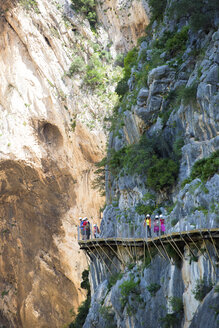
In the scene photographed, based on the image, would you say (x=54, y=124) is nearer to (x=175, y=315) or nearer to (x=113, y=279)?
(x=113, y=279)

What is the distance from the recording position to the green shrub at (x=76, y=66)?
4806 cm

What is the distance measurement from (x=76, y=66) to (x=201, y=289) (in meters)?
31.5

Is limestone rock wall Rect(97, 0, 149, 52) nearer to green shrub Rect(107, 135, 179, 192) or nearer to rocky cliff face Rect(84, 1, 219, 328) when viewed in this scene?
rocky cliff face Rect(84, 1, 219, 328)

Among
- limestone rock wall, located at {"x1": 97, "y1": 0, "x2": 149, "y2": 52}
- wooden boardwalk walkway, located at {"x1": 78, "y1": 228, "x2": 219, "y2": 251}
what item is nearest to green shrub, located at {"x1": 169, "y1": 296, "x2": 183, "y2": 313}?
wooden boardwalk walkway, located at {"x1": 78, "y1": 228, "x2": 219, "y2": 251}

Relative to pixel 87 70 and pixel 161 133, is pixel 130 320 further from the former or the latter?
pixel 87 70

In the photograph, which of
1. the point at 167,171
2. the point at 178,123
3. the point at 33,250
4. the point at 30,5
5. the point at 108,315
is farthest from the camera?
the point at 33,250

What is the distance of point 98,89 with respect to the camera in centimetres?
4850

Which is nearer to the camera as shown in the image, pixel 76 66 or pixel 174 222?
pixel 174 222

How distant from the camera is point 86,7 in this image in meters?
50.4

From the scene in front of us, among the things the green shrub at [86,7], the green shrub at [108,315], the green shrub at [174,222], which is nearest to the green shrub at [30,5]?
the green shrub at [86,7]

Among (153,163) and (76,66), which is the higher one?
(76,66)

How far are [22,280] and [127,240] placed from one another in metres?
28.5

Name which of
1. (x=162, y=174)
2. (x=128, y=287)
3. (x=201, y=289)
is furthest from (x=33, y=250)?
(x=201, y=289)

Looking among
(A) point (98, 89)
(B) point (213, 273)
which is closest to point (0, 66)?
(A) point (98, 89)
